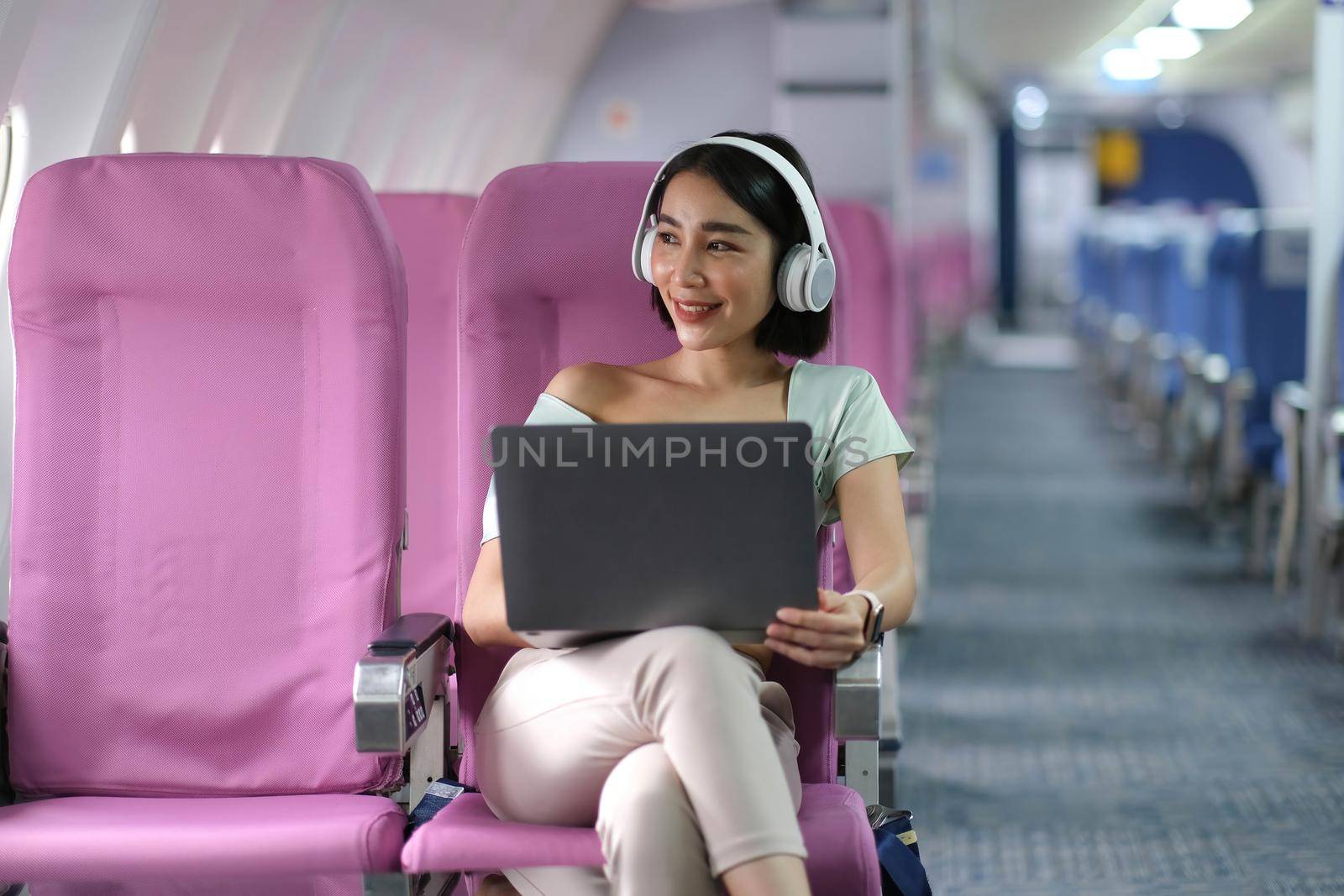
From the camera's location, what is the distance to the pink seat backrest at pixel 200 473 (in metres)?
2.16

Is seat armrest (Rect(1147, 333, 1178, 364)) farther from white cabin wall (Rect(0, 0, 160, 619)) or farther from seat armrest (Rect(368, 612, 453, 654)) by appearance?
seat armrest (Rect(368, 612, 453, 654))

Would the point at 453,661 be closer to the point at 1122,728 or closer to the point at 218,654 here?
the point at 218,654

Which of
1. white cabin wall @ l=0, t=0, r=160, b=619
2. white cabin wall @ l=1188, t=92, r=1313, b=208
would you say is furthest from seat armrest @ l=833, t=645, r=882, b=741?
white cabin wall @ l=1188, t=92, r=1313, b=208

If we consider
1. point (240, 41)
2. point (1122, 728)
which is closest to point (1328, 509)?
point (1122, 728)

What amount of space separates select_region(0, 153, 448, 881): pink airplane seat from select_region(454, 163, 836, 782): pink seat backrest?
0.35ft

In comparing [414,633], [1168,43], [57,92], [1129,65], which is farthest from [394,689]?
[1129,65]

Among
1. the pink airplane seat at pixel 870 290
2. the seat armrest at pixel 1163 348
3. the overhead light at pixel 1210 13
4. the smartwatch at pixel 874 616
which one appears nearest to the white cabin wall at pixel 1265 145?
the overhead light at pixel 1210 13

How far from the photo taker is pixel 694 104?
788 centimetres

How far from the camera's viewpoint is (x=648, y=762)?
1772 mm

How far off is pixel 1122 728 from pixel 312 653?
2.44 metres

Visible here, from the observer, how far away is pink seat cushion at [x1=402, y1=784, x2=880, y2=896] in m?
1.81

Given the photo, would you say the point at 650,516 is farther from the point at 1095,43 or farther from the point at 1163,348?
the point at 1095,43

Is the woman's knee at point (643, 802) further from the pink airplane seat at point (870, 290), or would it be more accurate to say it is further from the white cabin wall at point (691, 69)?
the white cabin wall at point (691, 69)

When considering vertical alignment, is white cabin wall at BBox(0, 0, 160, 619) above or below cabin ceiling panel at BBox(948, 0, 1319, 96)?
below
